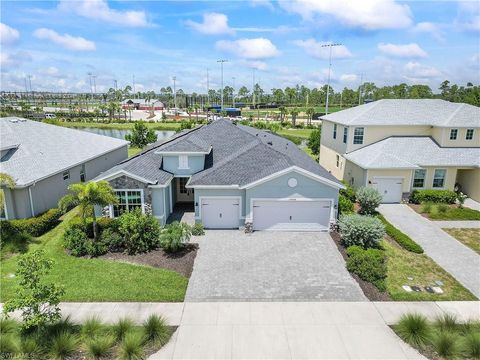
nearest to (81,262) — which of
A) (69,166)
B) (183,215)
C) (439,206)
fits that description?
(183,215)

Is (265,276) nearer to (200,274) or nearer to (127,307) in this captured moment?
(200,274)

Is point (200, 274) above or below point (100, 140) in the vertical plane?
below

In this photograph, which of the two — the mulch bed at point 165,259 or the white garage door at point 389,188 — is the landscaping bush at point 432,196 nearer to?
the white garage door at point 389,188

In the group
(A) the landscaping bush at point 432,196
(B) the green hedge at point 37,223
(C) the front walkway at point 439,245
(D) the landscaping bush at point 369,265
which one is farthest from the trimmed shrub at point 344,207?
(B) the green hedge at point 37,223

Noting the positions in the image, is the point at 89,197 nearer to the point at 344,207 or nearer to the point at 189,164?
the point at 189,164

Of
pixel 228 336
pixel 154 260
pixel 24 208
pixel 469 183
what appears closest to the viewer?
pixel 228 336

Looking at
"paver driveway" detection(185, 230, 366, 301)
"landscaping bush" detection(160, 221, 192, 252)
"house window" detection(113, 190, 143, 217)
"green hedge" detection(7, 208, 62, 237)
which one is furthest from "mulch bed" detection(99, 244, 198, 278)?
"green hedge" detection(7, 208, 62, 237)

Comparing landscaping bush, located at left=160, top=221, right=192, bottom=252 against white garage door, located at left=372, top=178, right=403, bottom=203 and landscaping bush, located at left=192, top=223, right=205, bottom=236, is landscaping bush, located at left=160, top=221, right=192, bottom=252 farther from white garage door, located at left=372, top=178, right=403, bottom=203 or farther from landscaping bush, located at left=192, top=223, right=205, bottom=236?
white garage door, located at left=372, top=178, right=403, bottom=203
